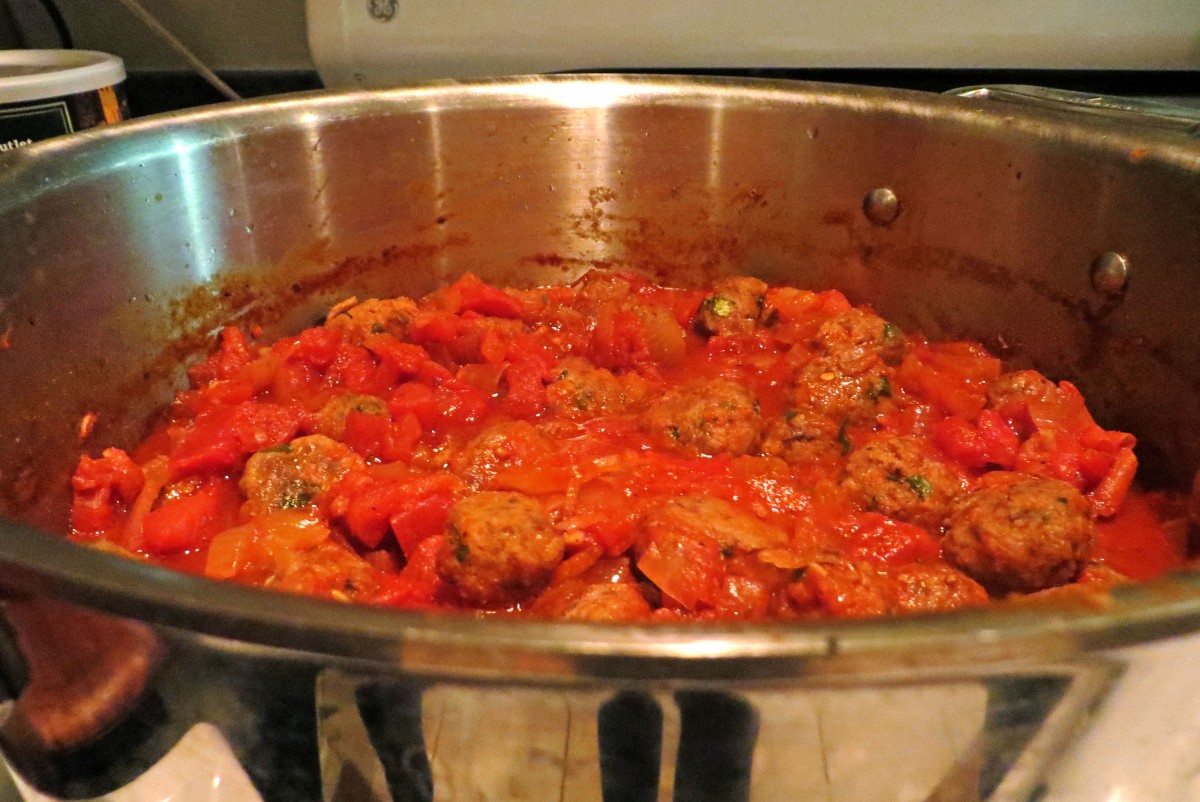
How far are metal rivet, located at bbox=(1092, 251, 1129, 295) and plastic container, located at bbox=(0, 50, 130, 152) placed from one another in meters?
2.72

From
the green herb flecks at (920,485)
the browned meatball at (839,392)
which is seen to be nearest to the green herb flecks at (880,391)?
the browned meatball at (839,392)

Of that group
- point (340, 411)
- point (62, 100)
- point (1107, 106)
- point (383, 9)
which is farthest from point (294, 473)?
point (1107, 106)

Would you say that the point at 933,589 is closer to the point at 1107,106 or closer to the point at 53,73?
the point at 1107,106

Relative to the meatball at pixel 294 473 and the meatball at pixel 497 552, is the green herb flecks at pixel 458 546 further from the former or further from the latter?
the meatball at pixel 294 473

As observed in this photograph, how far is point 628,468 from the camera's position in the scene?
7.32ft

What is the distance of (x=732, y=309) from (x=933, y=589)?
118cm

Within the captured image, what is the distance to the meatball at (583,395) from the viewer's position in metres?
2.49

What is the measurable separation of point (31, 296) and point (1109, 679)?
84.1 inches

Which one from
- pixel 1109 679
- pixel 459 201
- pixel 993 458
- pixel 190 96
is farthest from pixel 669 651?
pixel 190 96

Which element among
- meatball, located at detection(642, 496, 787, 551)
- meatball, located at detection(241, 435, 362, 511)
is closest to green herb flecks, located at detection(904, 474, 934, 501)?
meatball, located at detection(642, 496, 787, 551)

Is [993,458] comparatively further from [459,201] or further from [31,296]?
[31,296]

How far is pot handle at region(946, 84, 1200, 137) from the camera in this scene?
89.1 inches

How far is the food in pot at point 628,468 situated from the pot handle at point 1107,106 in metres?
0.68

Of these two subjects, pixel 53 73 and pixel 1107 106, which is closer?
pixel 1107 106
